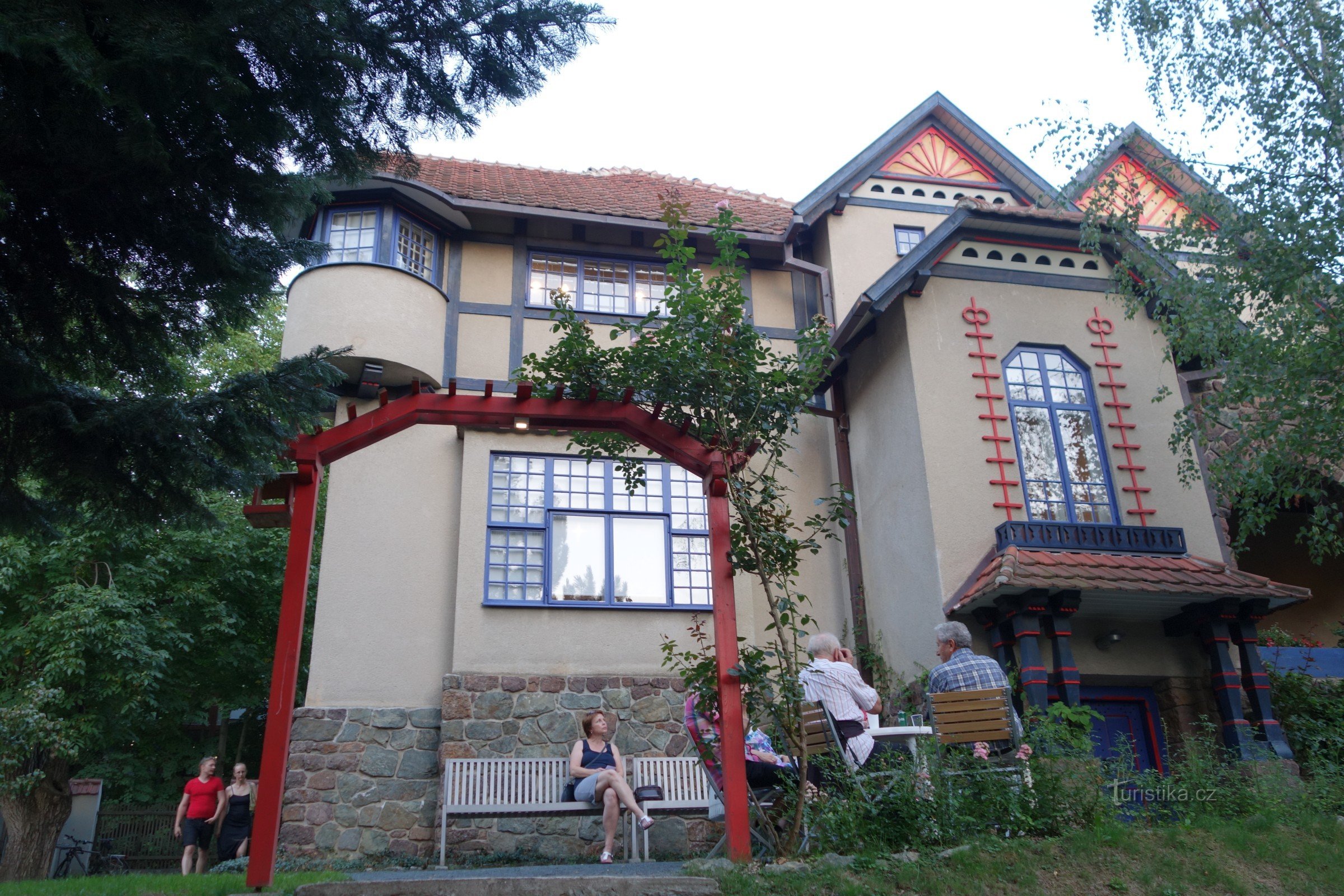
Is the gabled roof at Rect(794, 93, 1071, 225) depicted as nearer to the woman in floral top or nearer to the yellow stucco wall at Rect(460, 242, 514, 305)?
the yellow stucco wall at Rect(460, 242, 514, 305)

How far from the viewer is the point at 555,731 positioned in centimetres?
1073

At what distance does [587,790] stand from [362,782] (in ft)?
10.1

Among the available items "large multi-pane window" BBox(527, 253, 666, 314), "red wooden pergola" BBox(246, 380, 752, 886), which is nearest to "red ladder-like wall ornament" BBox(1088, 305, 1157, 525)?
"large multi-pane window" BBox(527, 253, 666, 314)

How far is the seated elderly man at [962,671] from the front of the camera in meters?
7.25

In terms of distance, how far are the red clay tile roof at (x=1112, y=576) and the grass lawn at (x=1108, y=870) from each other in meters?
3.19

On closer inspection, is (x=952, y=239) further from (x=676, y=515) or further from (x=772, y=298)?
(x=676, y=515)

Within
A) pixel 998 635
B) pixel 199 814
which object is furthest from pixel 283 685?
pixel 998 635

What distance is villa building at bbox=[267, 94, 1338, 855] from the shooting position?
10.2 metres

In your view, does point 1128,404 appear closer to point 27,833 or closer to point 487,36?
point 487,36

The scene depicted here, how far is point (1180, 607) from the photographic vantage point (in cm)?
1031

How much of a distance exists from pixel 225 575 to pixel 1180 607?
15100 mm

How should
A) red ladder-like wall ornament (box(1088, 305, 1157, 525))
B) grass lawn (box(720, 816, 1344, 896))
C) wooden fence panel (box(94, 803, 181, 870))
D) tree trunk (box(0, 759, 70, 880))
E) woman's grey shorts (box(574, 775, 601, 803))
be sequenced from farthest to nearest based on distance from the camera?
wooden fence panel (box(94, 803, 181, 870)) → tree trunk (box(0, 759, 70, 880)) → red ladder-like wall ornament (box(1088, 305, 1157, 525)) → woman's grey shorts (box(574, 775, 601, 803)) → grass lawn (box(720, 816, 1344, 896))

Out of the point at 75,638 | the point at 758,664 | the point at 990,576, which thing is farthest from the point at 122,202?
the point at 75,638

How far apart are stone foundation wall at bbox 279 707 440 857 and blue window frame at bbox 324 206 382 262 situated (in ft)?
16.9
